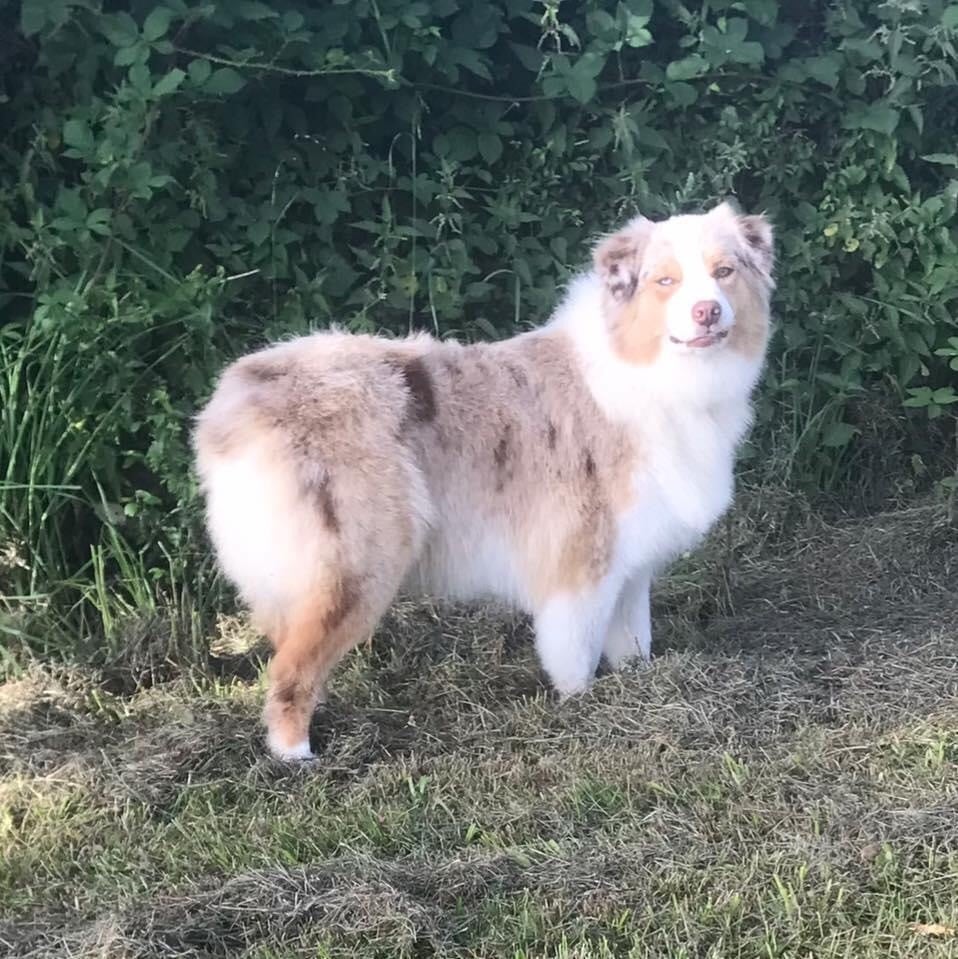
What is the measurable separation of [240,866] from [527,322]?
276cm

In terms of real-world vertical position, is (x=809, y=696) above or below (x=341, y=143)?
below

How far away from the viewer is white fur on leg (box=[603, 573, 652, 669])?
13.1 feet

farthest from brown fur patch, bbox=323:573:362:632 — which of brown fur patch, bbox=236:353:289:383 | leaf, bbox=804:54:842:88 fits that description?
leaf, bbox=804:54:842:88

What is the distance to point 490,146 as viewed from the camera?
4.75 metres

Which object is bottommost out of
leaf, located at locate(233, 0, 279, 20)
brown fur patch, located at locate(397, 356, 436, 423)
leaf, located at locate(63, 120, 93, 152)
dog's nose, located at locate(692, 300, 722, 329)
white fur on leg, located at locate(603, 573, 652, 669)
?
white fur on leg, located at locate(603, 573, 652, 669)

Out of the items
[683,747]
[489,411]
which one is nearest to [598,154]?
[489,411]

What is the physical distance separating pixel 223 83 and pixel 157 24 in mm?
278

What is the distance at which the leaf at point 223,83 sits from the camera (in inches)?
155

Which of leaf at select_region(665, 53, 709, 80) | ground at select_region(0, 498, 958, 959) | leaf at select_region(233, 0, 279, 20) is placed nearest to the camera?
ground at select_region(0, 498, 958, 959)

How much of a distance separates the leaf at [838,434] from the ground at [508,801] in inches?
35.5

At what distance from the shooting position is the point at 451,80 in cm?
454

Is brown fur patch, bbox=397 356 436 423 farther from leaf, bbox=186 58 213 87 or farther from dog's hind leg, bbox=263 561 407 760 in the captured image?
leaf, bbox=186 58 213 87

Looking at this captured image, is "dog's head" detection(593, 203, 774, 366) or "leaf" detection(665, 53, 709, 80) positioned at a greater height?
"leaf" detection(665, 53, 709, 80)

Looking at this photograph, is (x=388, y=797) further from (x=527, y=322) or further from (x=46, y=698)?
(x=527, y=322)
